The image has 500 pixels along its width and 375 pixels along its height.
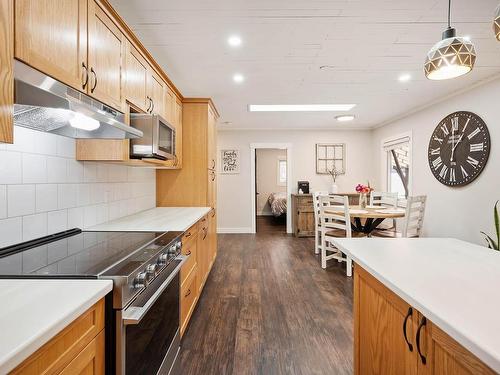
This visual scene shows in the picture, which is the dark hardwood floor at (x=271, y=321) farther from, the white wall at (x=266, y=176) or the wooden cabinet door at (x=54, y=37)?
the white wall at (x=266, y=176)

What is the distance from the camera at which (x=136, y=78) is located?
81.8 inches

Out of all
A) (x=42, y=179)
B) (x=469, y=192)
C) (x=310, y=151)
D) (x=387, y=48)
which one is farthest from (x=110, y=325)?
(x=310, y=151)

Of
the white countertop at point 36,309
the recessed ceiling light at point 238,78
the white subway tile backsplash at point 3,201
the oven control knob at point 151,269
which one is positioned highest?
the recessed ceiling light at point 238,78

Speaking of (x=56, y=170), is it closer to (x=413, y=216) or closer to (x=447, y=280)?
(x=447, y=280)

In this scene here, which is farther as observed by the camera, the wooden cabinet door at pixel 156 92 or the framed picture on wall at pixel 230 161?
the framed picture on wall at pixel 230 161

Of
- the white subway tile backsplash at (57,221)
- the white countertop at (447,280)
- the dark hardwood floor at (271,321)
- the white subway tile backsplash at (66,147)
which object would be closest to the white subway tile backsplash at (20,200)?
the white subway tile backsplash at (57,221)

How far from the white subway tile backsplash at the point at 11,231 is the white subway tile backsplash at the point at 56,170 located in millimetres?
314

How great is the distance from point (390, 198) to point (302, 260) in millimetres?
1862

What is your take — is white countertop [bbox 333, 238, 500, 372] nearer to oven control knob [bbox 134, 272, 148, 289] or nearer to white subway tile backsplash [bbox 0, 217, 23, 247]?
oven control knob [bbox 134, 272, 148, 289]

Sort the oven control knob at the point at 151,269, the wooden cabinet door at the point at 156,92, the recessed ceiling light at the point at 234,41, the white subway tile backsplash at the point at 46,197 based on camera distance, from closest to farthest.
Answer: the oven control knob at the point at 151,269 → the white subway tile backsplash at the point at 46,197 → the recessed ceiling light at the point at 234,41 → the wooden cabinet door at the point at 156,92

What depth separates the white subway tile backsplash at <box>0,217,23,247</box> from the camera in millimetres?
1279

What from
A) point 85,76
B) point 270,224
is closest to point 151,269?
point 85,76

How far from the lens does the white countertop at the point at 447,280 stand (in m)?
0.64

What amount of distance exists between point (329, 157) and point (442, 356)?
5630mm
